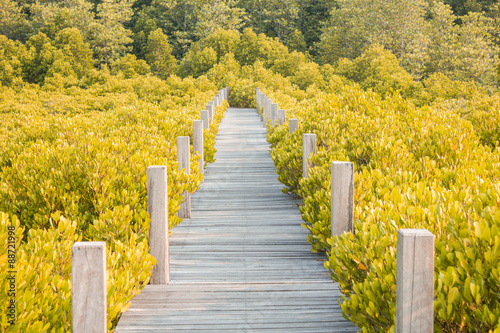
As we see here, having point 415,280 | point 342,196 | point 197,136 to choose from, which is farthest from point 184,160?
point 415,280

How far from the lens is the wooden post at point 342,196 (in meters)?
5.34

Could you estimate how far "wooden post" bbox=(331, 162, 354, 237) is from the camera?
5336 millimetres

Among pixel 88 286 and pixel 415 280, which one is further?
pixel 88 286

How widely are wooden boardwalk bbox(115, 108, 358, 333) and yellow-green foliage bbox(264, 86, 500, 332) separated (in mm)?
420

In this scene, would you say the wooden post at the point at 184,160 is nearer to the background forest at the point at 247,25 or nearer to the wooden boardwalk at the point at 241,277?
the wooden boardwalk at the point at 241,277

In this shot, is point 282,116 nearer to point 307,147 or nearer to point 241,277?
point 307,147

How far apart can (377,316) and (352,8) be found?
4246 centimetres

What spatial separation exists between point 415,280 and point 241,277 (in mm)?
2898

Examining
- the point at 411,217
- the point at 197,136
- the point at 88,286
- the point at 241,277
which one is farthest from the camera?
the point at 197,136

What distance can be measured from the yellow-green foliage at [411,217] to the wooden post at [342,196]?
206 mm

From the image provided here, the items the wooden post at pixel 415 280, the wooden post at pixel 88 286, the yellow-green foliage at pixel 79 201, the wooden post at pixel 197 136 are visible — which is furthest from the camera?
the wooden post at pixel 197 136

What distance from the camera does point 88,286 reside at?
3385 millimetres

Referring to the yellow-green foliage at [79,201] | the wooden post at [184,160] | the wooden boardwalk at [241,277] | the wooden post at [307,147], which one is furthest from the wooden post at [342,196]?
the wooden post at [184,160]

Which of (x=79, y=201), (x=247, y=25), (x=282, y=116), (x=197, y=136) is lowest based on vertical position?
(x=79, y=201)
